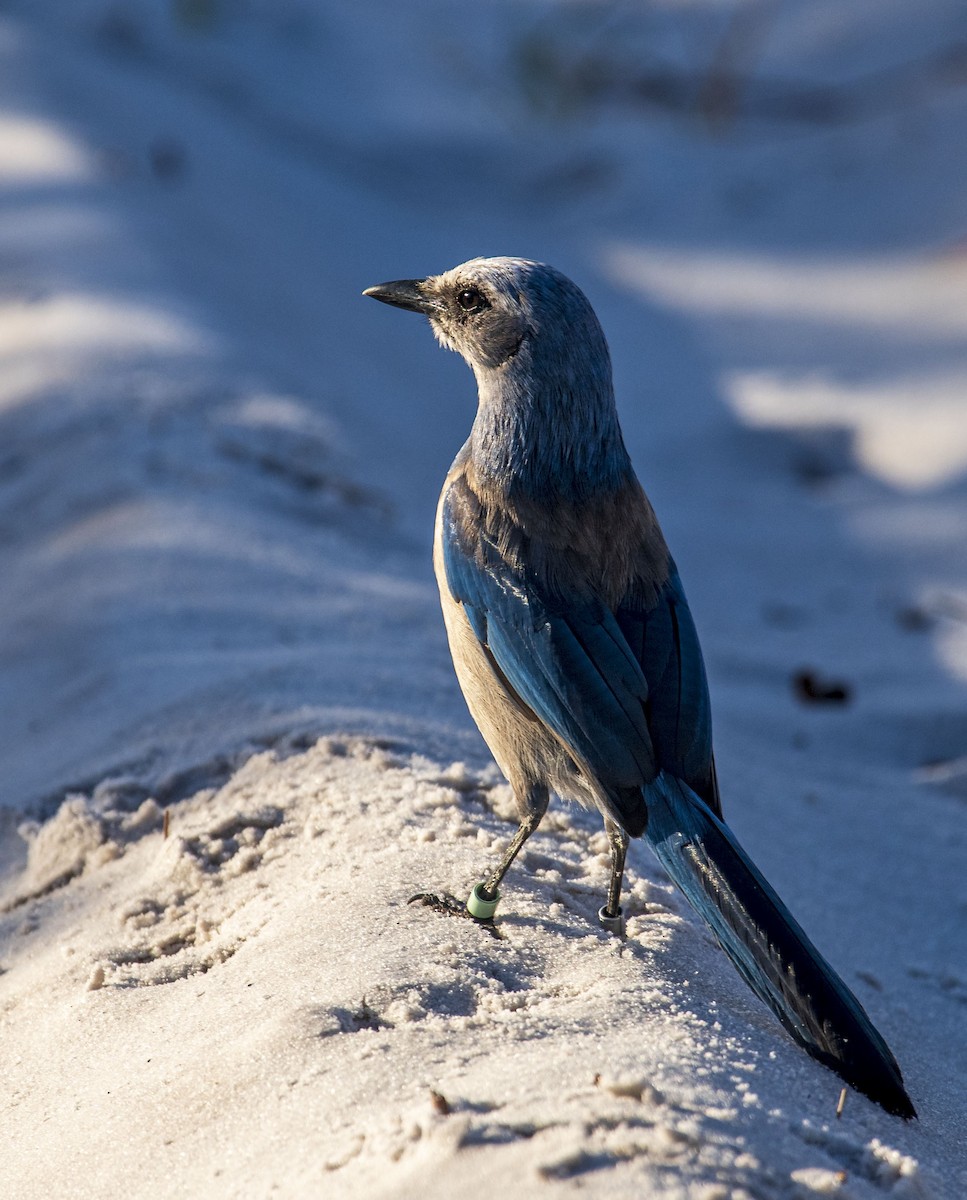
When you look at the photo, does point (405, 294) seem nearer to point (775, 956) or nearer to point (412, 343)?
point (775, 956)

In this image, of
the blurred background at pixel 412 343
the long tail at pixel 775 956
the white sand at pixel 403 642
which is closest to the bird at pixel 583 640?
the long tail at pixel 775 956

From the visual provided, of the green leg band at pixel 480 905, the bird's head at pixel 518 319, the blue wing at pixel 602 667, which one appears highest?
the bird's head at pixel 518 319

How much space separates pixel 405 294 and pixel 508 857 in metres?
1.37

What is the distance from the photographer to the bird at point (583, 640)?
2.22 metres

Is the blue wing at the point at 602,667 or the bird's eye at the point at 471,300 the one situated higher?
the bird's eye at the point at 471,300

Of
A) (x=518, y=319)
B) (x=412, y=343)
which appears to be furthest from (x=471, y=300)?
(x=412, y=343)

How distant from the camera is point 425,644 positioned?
4059 millimetres

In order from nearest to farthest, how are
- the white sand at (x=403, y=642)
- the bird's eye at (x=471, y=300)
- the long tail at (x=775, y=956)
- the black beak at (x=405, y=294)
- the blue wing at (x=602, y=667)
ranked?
the white sand at (x=403, y=642) → the long tail at (x=775, y=956) → the blue wing at (x=602, y=667) → the bird's eye at (x=471, y=300) → the black beak at (x=405, y=294)

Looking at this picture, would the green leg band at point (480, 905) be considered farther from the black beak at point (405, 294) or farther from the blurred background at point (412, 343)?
the black beak at point (405, 294)

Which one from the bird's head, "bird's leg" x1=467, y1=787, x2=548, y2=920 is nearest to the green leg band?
"bird's leg" x1=467, y1=787, x2=548, y2=920

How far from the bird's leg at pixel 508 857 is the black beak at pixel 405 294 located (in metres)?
1.18

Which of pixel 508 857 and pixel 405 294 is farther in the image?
pixel 405 294

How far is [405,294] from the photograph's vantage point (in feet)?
10.4

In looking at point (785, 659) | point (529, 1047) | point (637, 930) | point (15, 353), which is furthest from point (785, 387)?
point (529, 1047)
